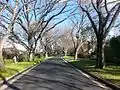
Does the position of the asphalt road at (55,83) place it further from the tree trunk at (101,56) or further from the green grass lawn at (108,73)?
the tree trunk at (101,56)

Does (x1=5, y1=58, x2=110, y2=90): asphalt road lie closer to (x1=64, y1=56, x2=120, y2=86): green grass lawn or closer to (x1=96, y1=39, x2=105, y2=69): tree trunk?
(x1=64, y1=56, x2=120, y2=86): green grass lawn

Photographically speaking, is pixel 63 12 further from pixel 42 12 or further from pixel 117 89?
pixel 117 89

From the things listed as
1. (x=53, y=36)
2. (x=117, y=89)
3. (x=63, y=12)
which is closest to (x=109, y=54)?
(x=63, y=12)

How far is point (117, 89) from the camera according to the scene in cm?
1415

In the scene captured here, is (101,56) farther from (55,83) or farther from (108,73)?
(55,83)

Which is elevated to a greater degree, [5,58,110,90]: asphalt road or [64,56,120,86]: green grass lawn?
[64,56,120,86]: green grass lawn

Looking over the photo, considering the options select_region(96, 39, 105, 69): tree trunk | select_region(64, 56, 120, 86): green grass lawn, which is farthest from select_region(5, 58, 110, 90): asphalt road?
select_region(96, 39, 105, 69): tree trunk

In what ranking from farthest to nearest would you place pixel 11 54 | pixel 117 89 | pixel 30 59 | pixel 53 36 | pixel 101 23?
pixel 53 36
pixel 11 54
pixel 30 59
pixel 101 23
pixel 117 89

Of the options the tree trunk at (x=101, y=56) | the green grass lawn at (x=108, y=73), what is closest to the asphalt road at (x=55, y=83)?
the green grass lawn at (x=108, y=73)

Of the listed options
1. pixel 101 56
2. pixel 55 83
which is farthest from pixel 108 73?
pixel 55 83

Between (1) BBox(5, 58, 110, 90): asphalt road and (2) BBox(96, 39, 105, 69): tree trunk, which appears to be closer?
(1) BBox(5, 58, 110, 90): asphalt road

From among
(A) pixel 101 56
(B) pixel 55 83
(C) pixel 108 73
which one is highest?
(A) pixel 101 56

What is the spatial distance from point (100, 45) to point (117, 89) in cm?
A: 1867

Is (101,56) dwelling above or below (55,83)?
above
